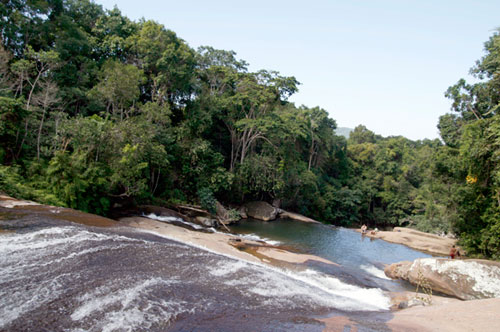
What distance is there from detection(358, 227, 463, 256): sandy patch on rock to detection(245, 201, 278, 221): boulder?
348 inches

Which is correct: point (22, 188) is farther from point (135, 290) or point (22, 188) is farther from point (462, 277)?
point (462, 277)

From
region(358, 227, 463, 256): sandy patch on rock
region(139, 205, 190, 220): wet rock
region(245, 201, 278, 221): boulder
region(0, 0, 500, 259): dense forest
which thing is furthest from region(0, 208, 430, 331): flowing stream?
region(245, 201, 278, 221): boulder

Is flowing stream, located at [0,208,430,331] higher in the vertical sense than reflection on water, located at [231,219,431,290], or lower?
higher

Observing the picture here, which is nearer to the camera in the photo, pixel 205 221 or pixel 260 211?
pixel 205 221

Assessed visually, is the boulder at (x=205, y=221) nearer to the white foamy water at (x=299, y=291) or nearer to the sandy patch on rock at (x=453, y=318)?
the white foamy water at (x=299, y=291)

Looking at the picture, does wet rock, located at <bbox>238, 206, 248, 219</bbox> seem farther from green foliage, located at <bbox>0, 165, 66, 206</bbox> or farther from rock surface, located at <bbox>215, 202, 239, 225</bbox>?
green foliage, located at <bbox>0, 165, 66, 206</bbox>

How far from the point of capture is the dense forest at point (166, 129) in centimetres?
1504

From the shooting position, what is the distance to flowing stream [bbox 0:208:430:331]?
5.18 metres

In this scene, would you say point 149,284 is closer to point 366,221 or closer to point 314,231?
point 314,231

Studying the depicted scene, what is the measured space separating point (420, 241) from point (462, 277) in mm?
13377

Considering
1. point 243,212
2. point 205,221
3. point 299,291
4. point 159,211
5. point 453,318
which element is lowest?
point 205,221

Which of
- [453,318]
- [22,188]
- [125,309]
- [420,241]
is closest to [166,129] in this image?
[22,188]

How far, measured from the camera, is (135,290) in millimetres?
6305

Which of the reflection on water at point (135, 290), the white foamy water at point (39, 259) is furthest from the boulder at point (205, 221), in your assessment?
the white foamy water at point (39, 259)
